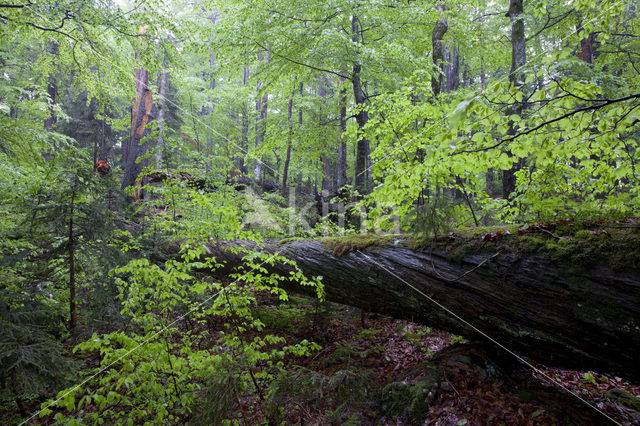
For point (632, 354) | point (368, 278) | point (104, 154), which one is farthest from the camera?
point (104, 154)

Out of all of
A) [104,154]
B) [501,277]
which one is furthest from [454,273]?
[104,154]

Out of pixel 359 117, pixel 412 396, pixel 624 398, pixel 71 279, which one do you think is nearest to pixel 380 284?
pixel 412 396

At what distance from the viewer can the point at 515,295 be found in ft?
8.77

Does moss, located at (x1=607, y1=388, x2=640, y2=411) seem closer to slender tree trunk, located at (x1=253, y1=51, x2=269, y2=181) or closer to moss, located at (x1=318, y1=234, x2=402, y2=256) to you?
moss, located at (x1=318, y1=234, x2=402, y2=256)

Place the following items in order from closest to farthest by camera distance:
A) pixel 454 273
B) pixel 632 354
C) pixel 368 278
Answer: pixel 632 354 → pixel 454 273 → pixel 368 278

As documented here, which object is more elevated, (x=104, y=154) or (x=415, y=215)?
(x=104, y=154)

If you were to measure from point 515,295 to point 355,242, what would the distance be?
1859 millimetres

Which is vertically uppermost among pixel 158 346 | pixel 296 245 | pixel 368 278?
pixel 296 245

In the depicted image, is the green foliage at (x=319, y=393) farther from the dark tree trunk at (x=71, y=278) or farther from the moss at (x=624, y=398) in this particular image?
the dark tree trunk at (x=71, y=278)

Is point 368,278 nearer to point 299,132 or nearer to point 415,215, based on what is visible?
point 415,215

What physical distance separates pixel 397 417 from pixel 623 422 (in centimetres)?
183

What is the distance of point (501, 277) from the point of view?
9.07 feet

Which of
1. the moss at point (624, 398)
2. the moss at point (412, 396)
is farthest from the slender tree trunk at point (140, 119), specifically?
the moss at point (624, 398)

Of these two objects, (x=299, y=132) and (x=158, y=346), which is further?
(x=299, y=132)
